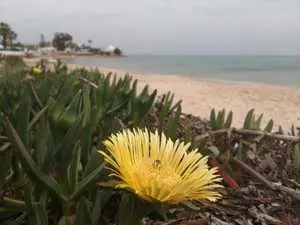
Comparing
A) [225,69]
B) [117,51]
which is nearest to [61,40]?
[117,51]

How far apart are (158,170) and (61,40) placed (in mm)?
79479

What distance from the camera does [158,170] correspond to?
23.1 inches

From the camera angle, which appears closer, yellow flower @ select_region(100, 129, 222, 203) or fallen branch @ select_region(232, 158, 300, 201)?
yellow flower @ select_region(100, 129, 222, 203)

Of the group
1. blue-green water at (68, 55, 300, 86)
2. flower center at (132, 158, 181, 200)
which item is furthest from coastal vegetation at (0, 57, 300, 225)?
blue-green water at (68, 55, 300, 86)

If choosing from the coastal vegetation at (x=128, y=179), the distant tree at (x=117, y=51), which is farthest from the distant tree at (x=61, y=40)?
the coastal vegetation at (x=128, y=179)

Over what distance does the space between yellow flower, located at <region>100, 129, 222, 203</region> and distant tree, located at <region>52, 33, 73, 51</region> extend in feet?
258

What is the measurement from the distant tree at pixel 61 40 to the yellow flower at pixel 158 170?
78.7m

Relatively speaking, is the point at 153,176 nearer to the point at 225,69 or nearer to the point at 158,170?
the point at 158,170

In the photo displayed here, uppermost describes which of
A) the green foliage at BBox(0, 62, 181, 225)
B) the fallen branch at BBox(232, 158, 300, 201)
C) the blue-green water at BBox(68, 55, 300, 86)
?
the green foliage at BBox(0, 62, 181, 225)

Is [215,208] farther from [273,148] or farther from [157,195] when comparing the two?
[273,148]

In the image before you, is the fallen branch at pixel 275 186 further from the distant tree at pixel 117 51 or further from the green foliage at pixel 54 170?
the distant tree at pixel 117 51

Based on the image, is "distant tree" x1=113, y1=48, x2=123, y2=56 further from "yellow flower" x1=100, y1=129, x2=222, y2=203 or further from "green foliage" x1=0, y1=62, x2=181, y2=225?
"yellow flower" x1=100, y1=129, x2=222, y2=203

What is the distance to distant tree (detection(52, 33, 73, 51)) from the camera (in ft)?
254

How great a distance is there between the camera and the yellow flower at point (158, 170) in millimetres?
524
